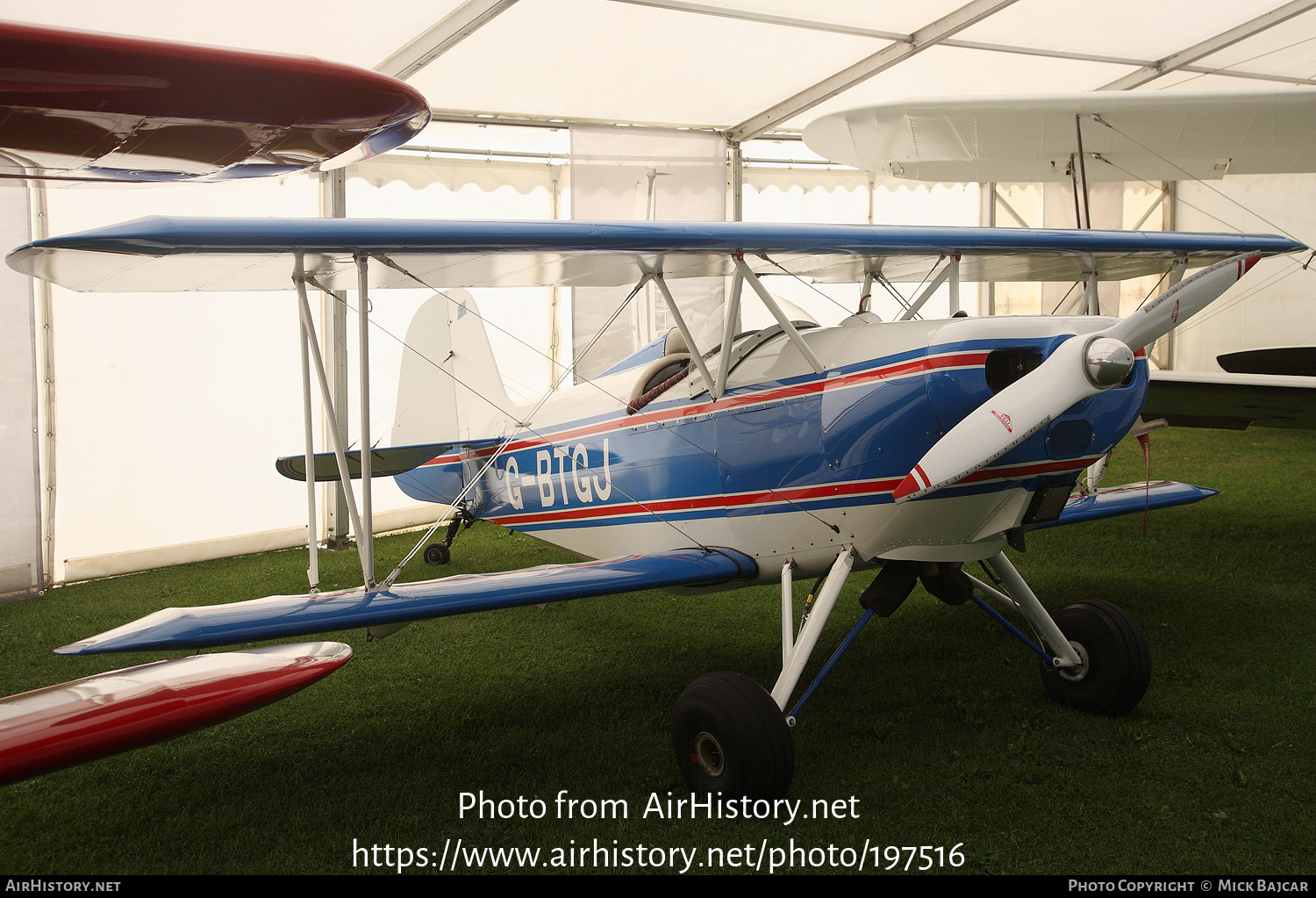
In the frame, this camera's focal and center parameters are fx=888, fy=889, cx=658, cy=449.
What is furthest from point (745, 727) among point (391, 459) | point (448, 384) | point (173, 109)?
point (448, 384)

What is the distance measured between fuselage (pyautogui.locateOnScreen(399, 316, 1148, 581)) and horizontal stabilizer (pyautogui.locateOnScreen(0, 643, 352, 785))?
42.0 inches

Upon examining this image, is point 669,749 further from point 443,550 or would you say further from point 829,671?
point 443,550

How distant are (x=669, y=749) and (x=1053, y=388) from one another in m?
2.05

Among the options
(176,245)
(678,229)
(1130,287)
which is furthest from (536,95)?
(1130,287)

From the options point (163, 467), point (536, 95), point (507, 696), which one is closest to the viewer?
point (507, 696)

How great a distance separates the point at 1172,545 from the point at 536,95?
6332mm

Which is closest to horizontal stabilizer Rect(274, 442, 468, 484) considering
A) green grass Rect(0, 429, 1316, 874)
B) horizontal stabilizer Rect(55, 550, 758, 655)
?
green grass Rect(0, 429, 1316, 874)

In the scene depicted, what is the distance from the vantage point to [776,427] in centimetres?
362

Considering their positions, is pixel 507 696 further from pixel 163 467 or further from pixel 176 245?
pixel 163 467

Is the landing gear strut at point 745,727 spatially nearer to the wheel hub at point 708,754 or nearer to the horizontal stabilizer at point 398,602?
the wheel hub at point 708,754

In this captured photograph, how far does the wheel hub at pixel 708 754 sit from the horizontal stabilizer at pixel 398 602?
0.61m

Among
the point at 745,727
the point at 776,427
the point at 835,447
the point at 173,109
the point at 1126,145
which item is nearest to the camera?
the point at 173,109

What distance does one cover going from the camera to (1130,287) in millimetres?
13016

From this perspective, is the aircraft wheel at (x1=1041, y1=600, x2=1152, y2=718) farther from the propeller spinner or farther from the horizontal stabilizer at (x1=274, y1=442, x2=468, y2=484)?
the horizontal stabilizer at (x1=274, y1=442, x2=468, y2=484)
